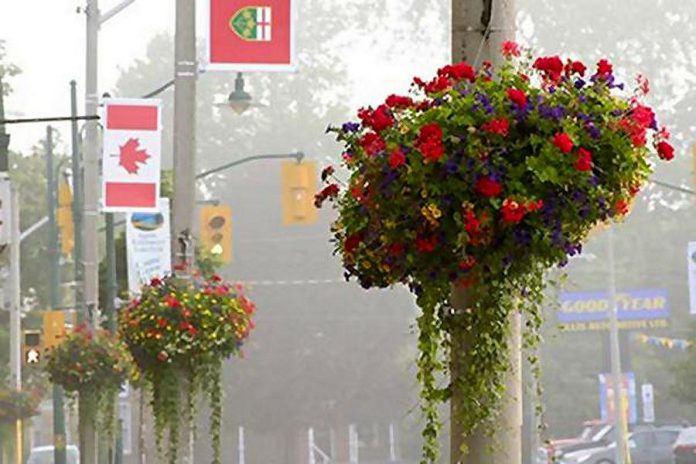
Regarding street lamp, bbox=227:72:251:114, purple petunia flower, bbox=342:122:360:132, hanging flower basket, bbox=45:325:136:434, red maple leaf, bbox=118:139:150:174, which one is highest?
street lamp, bbox=227:72:251:114

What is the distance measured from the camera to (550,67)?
32.2 ft

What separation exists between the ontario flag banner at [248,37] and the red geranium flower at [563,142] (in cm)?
1531

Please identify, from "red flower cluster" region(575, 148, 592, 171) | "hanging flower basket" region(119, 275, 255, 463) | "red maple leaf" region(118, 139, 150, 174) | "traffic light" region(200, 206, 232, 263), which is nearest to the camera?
"red flower cluster" region(575, 148, 592, 171)

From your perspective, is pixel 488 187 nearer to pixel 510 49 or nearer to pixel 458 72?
pixel 458 72

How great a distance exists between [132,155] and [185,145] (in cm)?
622

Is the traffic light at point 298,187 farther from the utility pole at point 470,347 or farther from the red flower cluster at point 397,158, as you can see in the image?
the red flower cluster at point 397,158

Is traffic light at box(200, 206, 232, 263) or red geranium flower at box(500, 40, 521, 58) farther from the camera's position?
traffic light at box(200, 206, 232, 263)

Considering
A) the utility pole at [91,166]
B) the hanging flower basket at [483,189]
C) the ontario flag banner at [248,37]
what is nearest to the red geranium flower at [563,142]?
the hanging flower basket at [483,189]

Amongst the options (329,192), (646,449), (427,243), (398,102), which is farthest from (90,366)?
(646,449)

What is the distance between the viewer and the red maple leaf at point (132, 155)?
1184 inches

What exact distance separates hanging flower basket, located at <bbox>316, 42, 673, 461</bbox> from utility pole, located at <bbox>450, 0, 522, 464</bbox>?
3.2 inches

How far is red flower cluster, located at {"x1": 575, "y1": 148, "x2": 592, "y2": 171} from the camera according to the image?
947 cm

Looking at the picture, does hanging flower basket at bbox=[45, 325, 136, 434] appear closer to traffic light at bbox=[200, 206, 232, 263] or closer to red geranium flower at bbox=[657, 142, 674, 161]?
traffic light at bbox=[200, 206, 232, 263]

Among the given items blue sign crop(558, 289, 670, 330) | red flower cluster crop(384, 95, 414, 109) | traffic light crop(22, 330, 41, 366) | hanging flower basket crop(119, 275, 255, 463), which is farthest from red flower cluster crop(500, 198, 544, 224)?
blue sign crop(558, 289, 670, 330)
